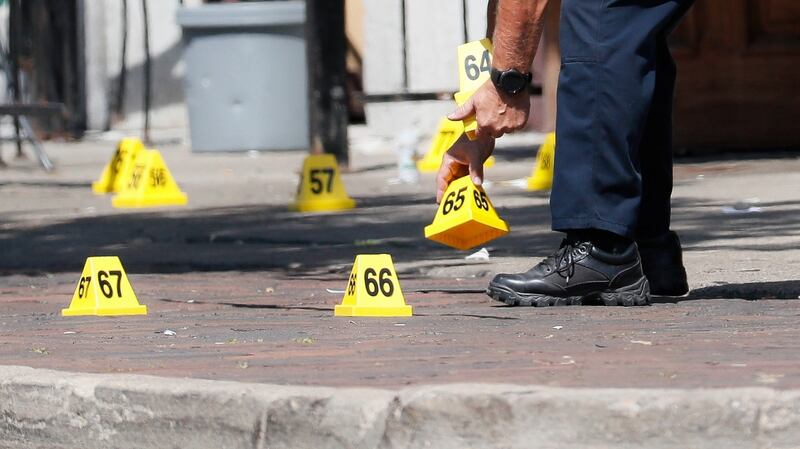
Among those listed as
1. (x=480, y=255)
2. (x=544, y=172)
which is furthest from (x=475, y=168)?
(x=544, y=172)

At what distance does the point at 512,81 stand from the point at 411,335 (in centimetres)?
72

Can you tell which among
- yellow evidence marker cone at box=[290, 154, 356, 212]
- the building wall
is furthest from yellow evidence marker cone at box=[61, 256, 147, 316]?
the building wall

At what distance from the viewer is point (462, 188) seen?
4109 millimetres

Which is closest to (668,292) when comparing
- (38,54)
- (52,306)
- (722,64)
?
(52,306)

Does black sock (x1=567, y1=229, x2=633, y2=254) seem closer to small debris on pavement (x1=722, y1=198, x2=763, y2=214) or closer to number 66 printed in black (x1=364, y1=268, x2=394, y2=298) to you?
number 66 printed in black (x1=364, y1=268, x2=394, y2=298)

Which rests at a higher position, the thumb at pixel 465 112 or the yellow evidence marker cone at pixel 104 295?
the thumb at pixel 465 112

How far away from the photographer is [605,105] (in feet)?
12.4

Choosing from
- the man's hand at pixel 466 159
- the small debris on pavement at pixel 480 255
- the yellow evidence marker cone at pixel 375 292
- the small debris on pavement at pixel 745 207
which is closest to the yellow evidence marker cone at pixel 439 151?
the small debris on pavement at pixel 745 207

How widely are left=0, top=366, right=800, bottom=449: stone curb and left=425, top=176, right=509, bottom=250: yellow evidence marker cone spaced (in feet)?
4.37

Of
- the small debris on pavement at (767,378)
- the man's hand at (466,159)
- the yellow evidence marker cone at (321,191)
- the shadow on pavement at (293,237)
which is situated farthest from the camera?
the yellow evidence marker cone at (321,191)

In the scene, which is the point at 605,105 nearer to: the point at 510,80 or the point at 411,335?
the point at 510,80

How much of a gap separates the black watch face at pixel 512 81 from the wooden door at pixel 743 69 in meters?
5.71

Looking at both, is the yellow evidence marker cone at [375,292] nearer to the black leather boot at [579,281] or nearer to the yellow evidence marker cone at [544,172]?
the black leather boot at [579,281]

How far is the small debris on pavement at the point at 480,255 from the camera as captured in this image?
5355mm
